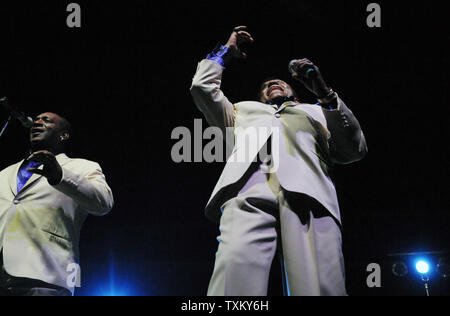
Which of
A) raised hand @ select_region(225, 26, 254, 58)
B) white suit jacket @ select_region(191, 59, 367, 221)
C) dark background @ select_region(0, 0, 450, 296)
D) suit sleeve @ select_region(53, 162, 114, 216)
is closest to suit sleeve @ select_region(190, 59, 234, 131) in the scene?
white suit jacket @ select_region(191, 59, 367, 221)

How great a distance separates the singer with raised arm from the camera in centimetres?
125

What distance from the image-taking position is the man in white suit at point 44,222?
1.74 m

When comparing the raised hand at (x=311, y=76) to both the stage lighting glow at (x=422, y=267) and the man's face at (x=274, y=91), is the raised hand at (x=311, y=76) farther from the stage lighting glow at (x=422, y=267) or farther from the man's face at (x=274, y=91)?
the stage lighting glow at (x=422, y=267)

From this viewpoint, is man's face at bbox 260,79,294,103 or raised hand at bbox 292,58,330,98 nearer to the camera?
raised hand at bbox 292,58,330,98

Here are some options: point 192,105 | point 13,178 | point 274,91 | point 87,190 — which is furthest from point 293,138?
point 192,105

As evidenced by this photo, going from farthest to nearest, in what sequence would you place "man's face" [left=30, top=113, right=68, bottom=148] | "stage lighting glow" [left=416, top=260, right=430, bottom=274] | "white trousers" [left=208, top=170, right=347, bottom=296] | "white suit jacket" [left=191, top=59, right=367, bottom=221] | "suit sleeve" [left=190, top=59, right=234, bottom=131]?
1. "stage lighting glow" [left=416, top=260, right=430, bottom=274]
2. "man's face" [left=30, top=113, right=68, bottom=148]
3. "suit sleeve" [left=190, top=59, right=234, bottom=131]
4. "white suit jacket" [left=191, top=59, right=367, bottom=221]
5. "white trousers" [left=208, top=170, right=347, bottom=296]

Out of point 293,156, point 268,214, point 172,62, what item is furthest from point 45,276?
point 172,62

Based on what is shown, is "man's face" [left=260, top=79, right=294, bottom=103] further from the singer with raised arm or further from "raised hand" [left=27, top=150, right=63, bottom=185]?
"raised hand" [left=27, top=150, right=63, bottom=185]

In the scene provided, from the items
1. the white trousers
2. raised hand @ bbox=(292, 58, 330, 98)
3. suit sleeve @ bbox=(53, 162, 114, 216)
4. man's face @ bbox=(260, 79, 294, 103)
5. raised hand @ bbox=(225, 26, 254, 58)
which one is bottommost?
the white trousers

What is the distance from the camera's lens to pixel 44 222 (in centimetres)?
189

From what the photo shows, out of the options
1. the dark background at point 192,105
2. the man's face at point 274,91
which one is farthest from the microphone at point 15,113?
the man's face at point 274,91

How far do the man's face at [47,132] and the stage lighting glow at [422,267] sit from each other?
12.7ft

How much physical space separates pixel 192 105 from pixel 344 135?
2.27 metres

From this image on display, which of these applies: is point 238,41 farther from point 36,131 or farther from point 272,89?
point 36,131
